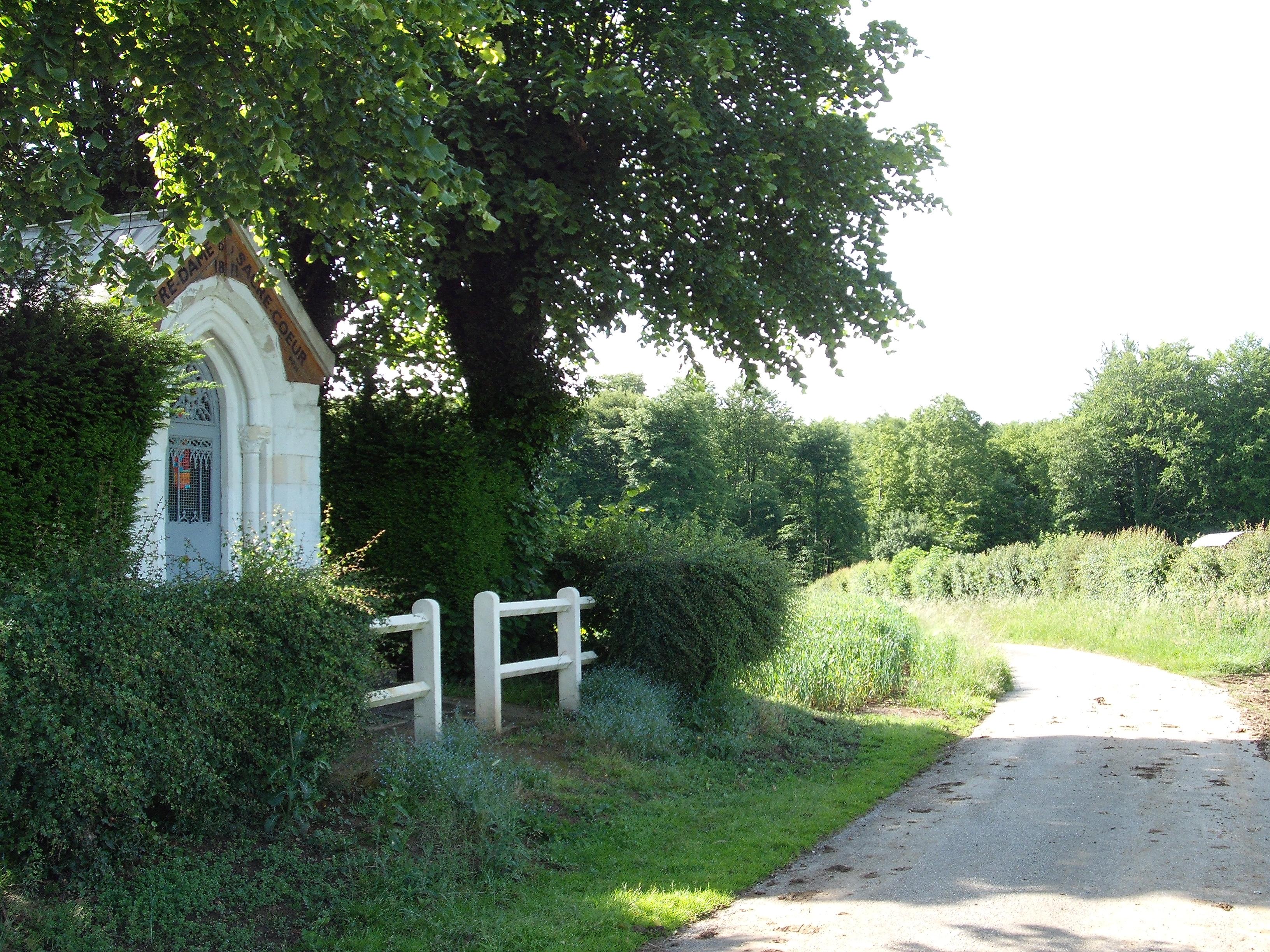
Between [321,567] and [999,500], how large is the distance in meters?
65.1

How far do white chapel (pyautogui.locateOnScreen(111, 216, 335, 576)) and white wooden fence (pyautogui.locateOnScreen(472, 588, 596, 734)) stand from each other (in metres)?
2.26

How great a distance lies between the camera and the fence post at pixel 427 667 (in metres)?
8.28

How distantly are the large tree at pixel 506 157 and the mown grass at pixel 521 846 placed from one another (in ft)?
13.5

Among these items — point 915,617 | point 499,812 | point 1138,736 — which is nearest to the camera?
point 499,812

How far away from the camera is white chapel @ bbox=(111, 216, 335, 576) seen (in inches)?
411

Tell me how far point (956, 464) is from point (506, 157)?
60.9m

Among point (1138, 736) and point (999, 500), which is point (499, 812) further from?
point (999, 500)

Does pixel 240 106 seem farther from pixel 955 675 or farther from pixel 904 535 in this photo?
pixel 904 535

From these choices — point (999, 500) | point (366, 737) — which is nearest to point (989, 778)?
point (366, 737)

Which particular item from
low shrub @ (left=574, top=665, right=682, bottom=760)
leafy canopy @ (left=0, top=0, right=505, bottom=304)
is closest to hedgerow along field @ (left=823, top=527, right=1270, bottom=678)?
low shrub @ (left=574, top=665, right=682, bottom=760)

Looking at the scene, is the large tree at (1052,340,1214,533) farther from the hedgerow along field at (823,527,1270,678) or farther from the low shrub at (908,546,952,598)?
the hedgerow along field at (823,527,1270,678)

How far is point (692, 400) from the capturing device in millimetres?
52750

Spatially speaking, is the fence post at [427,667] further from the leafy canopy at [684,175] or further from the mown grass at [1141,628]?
the mown grass at [1141,628]

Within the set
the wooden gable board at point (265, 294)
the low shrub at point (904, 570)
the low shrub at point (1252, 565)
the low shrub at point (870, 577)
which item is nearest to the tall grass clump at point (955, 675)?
the low shrub at point (1252, 565)
